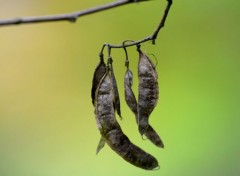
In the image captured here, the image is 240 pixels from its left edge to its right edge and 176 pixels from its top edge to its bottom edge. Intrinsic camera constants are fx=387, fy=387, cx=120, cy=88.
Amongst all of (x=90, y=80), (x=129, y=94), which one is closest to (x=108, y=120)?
(x=129, y=94)

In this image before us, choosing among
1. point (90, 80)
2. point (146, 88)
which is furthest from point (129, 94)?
point (90, 80)

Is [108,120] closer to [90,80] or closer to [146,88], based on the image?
[146,88]

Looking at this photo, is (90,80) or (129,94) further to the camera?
(90,80)

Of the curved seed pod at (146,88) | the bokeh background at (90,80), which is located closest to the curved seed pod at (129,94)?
the curved seed pod at (146,88)

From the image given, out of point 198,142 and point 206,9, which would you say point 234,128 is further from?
point 206,9

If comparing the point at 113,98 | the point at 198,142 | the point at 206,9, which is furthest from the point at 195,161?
the point at 113,98

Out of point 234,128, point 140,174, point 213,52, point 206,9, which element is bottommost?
point 140,174

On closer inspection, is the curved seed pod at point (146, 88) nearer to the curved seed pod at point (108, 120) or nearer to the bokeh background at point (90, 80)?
the curved seed pod at point (108, 120)

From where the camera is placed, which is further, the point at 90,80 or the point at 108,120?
the point at 90,80

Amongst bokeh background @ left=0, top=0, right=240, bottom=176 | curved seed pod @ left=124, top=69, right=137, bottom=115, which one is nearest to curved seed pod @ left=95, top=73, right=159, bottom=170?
curved seed pod @ left=124, top=69, right=137, bottom=115
